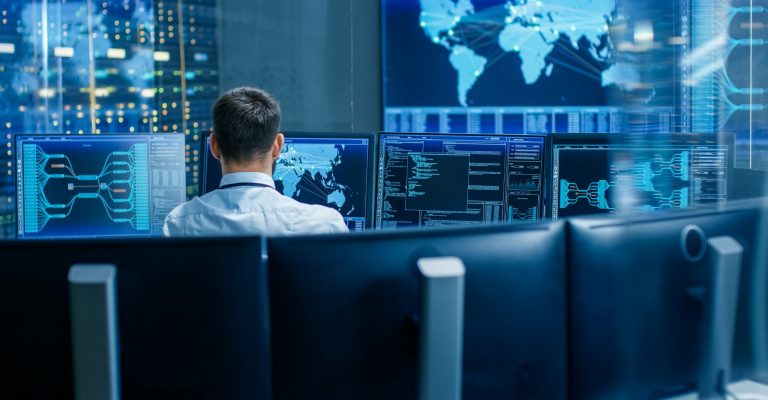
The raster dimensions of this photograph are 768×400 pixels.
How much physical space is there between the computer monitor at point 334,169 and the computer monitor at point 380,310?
1315 millimetres

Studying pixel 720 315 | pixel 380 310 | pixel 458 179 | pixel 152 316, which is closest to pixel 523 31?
pixel 458 179

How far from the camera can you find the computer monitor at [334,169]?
7.51 feet

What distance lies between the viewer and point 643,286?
104 centimetres

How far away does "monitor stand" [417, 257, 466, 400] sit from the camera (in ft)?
2.89

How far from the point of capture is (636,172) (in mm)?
2152

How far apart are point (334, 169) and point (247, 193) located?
583 millimetres

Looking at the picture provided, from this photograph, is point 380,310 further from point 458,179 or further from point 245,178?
point 458,179

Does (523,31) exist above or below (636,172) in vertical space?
above

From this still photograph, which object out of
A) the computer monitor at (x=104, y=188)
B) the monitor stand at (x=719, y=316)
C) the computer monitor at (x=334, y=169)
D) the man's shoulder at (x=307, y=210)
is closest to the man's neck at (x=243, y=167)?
the man's shoulder at (x=307, y=210)

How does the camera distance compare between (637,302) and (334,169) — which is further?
(334,169)

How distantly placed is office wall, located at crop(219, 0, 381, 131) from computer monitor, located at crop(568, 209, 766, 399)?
3.12 metres

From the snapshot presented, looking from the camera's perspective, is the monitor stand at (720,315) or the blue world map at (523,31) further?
the blue world map at (523,31)

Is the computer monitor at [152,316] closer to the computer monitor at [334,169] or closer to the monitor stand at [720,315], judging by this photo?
the monitor stand at [720,315]

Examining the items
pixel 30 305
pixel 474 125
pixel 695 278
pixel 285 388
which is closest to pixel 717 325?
pixel 695 278
